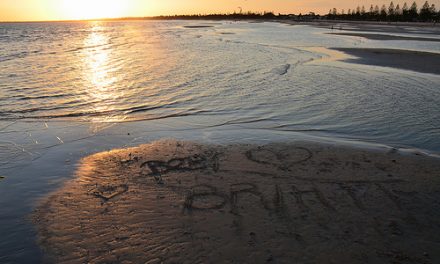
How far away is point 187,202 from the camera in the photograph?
17.9 ft

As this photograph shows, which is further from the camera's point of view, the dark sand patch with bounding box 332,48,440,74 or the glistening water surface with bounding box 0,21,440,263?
the dark sand patch with bounding box 332,48,440,74

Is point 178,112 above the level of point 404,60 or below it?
below

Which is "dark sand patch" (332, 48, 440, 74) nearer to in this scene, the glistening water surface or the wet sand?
the glistening water surface

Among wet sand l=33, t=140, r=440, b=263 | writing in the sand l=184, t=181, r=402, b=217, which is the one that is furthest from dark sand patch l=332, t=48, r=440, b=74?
writing in the sand l=184, t=181, r=402, b=217

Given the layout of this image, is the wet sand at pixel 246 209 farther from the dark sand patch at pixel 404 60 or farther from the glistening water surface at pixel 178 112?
the dark sand patch at pixel 404 60

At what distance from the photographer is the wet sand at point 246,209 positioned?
4289 mm

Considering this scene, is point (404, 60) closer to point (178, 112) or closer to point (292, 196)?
point (178, 112)

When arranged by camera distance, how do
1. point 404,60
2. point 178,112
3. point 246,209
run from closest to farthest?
point 246,209 → point 178,112 → point 404,60

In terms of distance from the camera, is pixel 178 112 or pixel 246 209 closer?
pixel 246 209

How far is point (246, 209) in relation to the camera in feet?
17.1

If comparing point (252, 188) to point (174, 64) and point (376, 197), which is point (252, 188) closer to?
point (376, 197)

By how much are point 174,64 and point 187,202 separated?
18.0 meters

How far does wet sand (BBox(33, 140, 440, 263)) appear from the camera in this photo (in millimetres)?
4289

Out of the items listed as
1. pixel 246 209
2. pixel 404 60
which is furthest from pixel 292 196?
pixel 404 60
